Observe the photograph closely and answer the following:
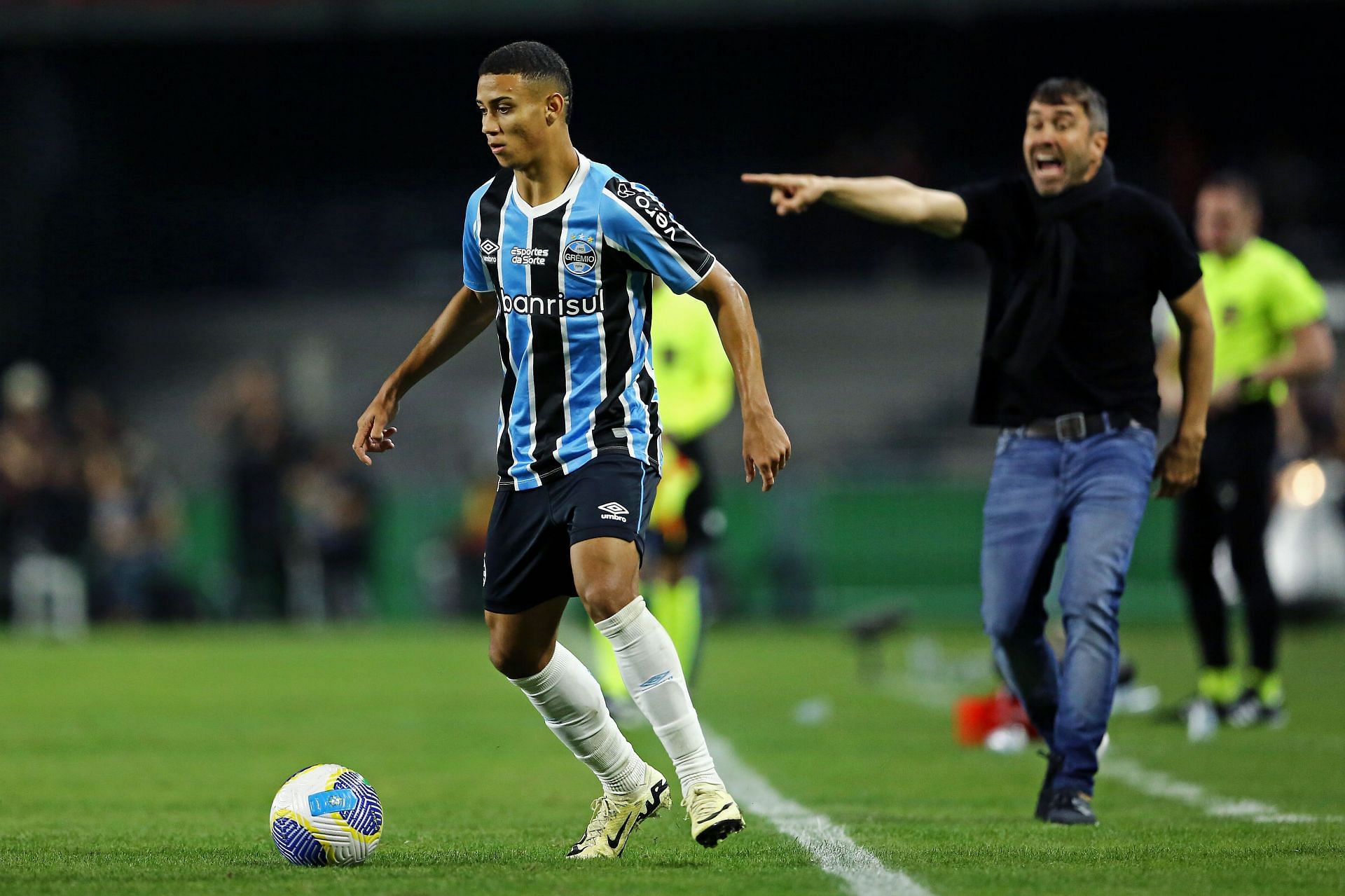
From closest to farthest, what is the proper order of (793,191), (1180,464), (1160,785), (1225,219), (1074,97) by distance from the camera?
(793,191)
(1074,97)
(1180,464)
(1160,785)
(1225,219)

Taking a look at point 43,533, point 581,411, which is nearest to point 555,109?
point 581,411

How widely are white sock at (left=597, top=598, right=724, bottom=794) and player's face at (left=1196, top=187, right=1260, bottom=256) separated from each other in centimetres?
539

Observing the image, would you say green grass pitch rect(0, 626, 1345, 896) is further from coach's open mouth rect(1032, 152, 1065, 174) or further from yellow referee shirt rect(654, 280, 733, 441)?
coach's open mouth rect(1032, 152, 1065, 174)

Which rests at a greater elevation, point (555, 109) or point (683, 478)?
point (555, 109)

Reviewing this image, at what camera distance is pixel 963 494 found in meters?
20.8

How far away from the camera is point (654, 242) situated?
17.9ft

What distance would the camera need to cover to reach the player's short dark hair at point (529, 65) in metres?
5.45

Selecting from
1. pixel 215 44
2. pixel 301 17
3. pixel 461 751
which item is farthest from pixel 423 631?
pixel 215 44

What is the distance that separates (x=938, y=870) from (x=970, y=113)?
1067 inches

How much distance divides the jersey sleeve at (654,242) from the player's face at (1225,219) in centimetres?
504

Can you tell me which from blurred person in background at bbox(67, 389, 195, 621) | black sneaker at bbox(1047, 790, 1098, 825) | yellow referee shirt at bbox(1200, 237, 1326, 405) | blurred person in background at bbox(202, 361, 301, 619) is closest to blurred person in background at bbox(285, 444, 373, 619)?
blurred person in background at bbox(202, 361, 301, 619)

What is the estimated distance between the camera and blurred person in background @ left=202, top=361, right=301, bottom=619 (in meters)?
20.9

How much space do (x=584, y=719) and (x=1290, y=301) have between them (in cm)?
553

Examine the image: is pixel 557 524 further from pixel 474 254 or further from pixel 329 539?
pixel 329 539
